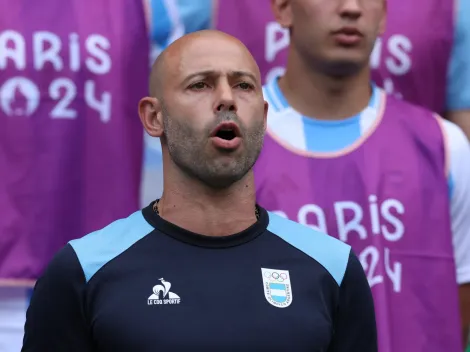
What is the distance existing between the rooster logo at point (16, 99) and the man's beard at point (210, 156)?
4.28 ft

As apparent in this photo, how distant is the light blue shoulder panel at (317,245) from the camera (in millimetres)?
2709

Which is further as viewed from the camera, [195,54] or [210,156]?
[195,54]

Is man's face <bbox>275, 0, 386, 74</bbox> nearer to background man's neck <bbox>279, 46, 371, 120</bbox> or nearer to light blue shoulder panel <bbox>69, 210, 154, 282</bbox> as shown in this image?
background man's neck <bbox>279, 46, 371, 120</bbox>

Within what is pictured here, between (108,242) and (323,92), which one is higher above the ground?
(323,92)

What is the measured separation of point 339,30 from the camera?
3.74 metres

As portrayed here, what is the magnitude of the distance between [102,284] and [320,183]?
129cm

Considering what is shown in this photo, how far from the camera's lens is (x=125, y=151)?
394 centimetres

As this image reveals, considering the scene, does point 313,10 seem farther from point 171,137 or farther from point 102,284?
point 102,284

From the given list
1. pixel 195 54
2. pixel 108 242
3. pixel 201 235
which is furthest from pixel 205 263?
pixel 195 54

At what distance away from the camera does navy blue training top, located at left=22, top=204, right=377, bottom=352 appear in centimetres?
252

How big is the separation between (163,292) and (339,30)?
4.77ft

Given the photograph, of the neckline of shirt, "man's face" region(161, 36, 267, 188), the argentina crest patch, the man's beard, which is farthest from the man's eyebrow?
the argentina crest patch

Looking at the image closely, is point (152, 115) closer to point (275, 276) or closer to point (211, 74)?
point (211, 74)

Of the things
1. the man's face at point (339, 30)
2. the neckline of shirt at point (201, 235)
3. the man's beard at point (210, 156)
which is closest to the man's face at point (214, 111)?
the man's beard at point (210, 156)
